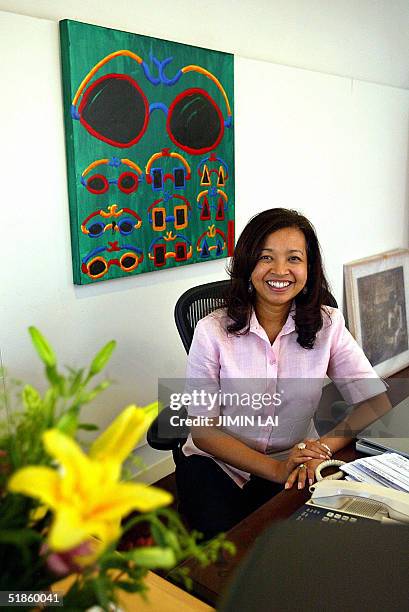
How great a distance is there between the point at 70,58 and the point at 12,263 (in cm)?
76

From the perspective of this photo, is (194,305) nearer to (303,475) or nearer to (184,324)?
(184,324)

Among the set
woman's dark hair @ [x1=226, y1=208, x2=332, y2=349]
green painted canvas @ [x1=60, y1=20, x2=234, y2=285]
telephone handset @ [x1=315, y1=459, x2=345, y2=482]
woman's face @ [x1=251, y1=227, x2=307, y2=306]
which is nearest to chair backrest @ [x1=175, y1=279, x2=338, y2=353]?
woman's dark hair @ [x1=226, y1=208, x2=332, y2=349]

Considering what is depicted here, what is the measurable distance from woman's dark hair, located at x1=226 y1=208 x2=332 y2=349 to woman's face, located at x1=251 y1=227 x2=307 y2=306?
0.02m

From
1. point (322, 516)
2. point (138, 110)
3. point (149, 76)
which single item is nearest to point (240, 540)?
point (322, 516)

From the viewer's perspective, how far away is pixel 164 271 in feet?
8.91

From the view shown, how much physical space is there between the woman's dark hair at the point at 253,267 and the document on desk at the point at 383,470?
465 millimetres

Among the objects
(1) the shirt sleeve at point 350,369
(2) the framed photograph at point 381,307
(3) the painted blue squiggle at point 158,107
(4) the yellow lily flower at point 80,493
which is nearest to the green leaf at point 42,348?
(4) the yellow lily flower at point 80,493

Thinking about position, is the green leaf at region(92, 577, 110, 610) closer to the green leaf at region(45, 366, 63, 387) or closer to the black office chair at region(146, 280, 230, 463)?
the green leaf at region(45, 366, 63, 387)

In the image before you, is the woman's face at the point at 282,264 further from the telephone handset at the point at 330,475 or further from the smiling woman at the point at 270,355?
the telephone handset at the point at 330,475

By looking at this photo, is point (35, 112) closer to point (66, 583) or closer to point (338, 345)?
point (338, 345)

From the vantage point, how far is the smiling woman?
5.94ft

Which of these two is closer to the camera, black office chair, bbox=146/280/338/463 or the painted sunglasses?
black office chair, bbox=146/280/338/463

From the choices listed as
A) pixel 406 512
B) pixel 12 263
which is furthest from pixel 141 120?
pixel 406 512

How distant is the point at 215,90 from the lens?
275 centimetres
